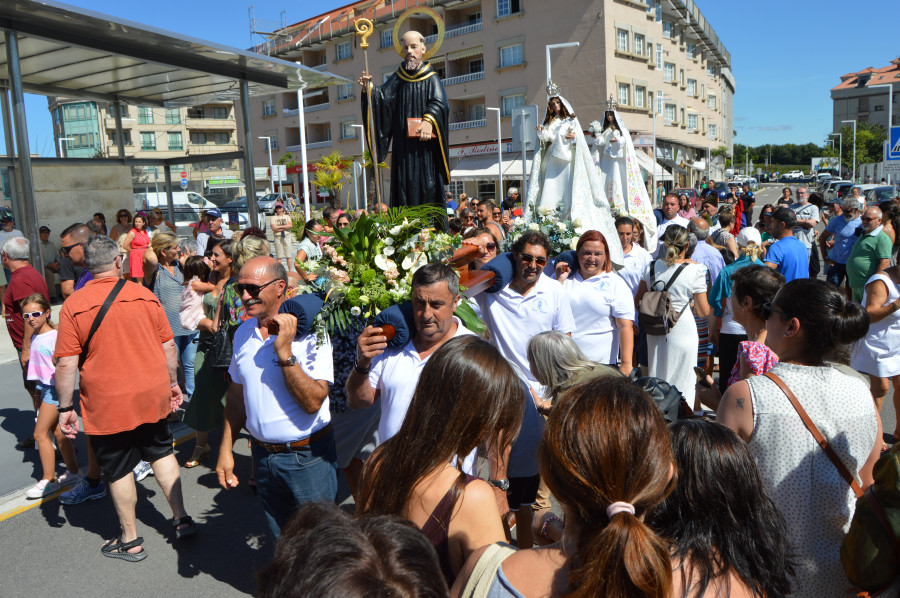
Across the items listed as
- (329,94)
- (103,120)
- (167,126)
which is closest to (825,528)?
(103,120)

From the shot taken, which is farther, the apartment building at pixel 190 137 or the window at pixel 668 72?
the window at pixel 668 72

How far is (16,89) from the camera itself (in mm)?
7457

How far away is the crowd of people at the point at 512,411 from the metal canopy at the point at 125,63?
266 centimetres

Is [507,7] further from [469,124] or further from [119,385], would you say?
[119,385]

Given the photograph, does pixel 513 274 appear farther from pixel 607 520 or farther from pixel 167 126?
pixel 167 126

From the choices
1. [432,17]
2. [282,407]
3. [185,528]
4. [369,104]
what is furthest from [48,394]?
[432,17]

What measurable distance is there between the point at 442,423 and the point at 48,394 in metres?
4.57

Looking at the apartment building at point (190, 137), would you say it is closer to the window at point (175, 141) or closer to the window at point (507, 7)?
the window at point (175, 141)

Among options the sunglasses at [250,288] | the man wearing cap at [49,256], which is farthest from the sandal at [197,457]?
the man wearing cap at [49,256]

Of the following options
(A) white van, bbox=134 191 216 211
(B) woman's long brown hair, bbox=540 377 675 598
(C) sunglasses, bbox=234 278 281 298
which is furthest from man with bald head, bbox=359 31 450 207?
(A) white van, bbox=134 191 216 211

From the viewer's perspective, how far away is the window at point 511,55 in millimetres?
38094

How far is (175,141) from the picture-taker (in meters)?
60.3

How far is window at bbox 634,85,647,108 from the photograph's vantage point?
1522 inches

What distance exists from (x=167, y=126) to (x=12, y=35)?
5593 cm
